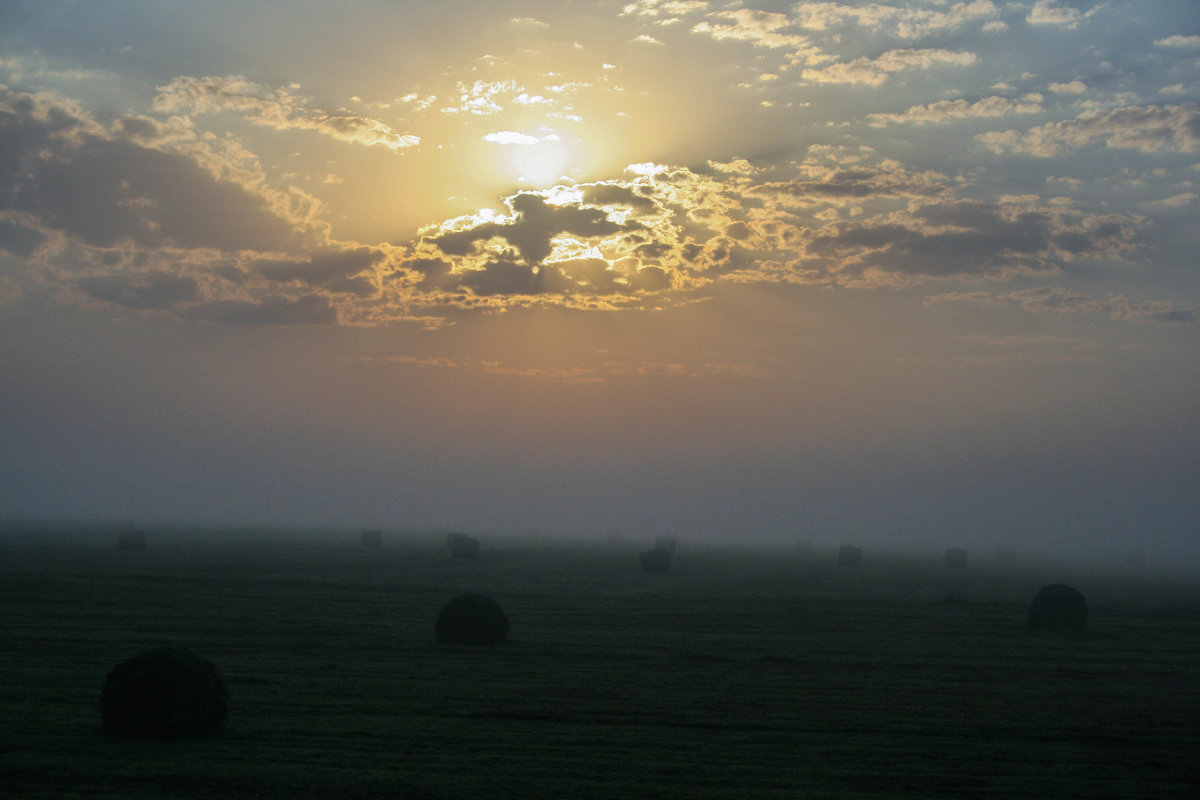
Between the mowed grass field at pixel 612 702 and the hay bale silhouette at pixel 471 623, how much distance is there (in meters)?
0.84

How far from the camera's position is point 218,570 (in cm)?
5831

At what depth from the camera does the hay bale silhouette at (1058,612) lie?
3403cm

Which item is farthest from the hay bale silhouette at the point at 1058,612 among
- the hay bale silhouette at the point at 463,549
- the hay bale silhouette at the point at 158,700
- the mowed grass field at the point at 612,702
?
the hay bale silhouette at the point at 463,549

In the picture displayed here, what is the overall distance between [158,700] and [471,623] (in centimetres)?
1223

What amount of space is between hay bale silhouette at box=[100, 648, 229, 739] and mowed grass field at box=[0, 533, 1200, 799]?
1.05 feet

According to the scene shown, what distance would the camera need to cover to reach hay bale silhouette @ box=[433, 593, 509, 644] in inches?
1056

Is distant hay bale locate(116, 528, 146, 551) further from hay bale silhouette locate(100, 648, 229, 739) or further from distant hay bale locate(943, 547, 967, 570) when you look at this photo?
hay bale silhouette locate(100, 648, 229, 739)

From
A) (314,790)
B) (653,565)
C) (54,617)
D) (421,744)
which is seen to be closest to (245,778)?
→ (314,790)

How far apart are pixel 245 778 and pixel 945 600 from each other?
1623 inches

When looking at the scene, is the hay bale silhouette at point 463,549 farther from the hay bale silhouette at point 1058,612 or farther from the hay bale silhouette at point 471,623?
the hay bale silhouette at point 471,623

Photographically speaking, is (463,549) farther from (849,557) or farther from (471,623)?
(471,623)

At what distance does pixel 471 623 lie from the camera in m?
26.9

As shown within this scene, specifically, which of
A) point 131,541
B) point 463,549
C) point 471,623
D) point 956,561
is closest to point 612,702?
point 471,623

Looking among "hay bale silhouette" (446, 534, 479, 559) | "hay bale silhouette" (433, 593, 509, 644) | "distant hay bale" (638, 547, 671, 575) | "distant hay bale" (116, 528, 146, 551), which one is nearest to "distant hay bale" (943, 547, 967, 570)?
"distant hay bale" (638, 547, 671, 575)
